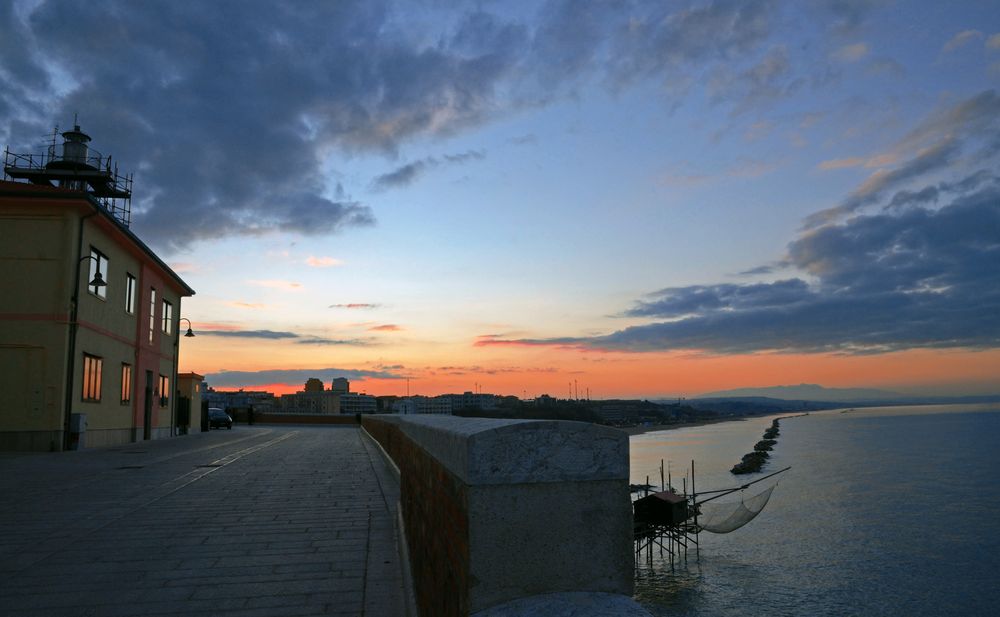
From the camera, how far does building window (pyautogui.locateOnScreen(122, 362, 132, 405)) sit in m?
25.4

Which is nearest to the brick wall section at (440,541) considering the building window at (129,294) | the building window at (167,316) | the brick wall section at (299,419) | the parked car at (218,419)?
the building window at (129,294)

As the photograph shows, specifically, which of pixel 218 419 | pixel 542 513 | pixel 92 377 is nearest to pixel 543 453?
pixel 542 513

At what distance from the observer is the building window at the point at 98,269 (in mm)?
21797

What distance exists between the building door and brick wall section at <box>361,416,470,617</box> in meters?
27.1

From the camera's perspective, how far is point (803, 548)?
3331 cm

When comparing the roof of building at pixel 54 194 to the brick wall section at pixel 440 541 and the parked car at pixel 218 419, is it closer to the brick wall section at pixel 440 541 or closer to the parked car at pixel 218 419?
the brick wall section at pixel 440 541

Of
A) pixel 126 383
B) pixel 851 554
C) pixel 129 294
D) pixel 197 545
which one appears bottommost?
pixel 851 554

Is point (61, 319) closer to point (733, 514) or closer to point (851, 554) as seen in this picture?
point (733, 514)

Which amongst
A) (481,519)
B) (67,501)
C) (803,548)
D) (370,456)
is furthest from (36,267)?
(803,548)

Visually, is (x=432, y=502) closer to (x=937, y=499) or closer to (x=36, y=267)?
(x=36, y=267)

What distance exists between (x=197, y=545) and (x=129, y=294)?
883 inches

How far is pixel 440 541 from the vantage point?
3.29 m

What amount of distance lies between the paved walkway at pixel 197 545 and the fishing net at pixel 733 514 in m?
27.4

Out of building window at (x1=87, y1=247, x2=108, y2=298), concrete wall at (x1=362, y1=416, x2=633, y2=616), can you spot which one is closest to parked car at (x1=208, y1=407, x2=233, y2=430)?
building window at (x1=87, y1=247, x2=108, y2=298)
